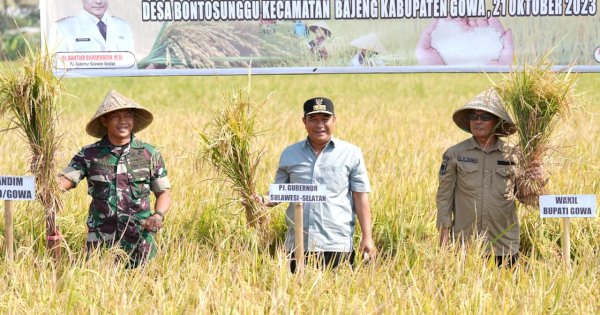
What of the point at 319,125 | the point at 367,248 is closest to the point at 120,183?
the point at 319,125

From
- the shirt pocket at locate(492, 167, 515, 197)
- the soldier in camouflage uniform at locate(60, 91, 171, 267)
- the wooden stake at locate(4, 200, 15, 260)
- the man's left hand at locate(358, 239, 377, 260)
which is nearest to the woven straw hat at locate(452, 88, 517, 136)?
the shirt pocket at locate(492, 167, 515, 197)

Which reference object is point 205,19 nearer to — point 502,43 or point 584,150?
point 502,43

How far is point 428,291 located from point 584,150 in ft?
15.6

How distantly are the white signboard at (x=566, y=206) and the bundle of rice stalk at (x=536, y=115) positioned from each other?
22cm

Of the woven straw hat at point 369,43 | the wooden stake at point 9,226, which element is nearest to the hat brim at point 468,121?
the woven straw hat at point 369,43

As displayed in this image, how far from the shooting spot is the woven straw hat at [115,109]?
494 centimetres

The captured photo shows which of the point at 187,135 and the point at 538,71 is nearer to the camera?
the point at 538,71

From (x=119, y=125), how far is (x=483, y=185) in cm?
197

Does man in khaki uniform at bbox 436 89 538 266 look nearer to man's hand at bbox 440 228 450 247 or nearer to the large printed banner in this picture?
man's hand at bbox 440 228 450 247

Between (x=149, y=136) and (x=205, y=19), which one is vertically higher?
(x=205, y=19)

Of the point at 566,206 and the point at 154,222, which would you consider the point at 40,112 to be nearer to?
the point at 154,222

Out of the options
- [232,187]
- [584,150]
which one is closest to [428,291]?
[232,187]

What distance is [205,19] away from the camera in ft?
21.7

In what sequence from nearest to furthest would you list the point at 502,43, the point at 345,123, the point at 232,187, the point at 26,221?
the point at 232,187, the point at 26,221, the point at 502,43, the point at 345,123
